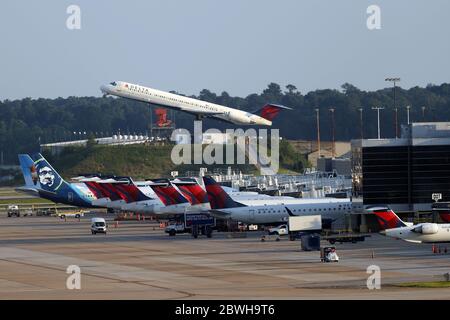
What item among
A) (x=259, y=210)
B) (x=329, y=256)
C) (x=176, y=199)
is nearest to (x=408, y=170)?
(x=259, y=210)

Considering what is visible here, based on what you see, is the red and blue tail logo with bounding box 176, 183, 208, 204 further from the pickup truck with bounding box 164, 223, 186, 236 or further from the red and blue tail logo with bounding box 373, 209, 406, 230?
the red and blue tail logo with bounding box 373, 209, 406, 230

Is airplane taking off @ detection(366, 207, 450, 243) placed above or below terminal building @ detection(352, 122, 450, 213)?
below

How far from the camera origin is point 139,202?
14100 cm

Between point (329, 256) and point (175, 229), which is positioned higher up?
point (175, 229)

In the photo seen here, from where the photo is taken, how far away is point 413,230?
94.1m

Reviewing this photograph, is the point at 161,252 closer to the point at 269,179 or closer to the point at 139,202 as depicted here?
the point at 139,202

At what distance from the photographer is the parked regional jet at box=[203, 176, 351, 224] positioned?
11875 cm

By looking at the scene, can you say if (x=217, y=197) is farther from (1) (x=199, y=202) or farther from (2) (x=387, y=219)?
(2) (x=387, y=219)

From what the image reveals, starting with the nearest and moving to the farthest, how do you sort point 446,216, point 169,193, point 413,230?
point 413,230 → point 446,216 → point 169,193

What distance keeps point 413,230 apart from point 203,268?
18.0 m

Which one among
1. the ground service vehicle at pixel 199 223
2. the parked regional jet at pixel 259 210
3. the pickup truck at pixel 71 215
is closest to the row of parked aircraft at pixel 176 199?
the parked regional jet at pixel 259 210

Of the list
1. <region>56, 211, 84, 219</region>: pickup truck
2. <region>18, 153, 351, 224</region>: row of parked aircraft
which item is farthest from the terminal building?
<region>56, 211, 84, 219</region>: pickup truck

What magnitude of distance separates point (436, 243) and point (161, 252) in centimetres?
2243
